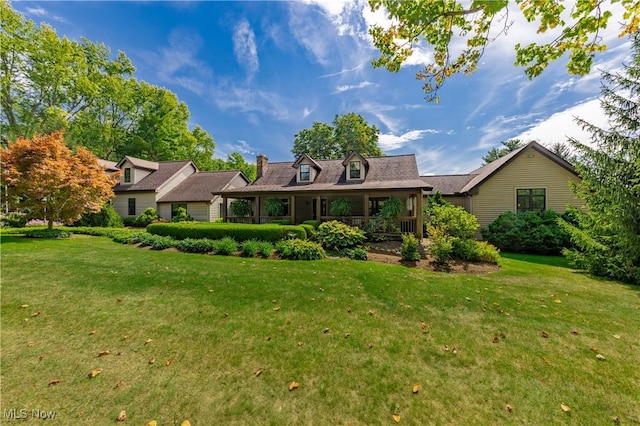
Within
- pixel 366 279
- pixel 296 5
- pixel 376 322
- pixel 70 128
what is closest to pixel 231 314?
pixel 376 322

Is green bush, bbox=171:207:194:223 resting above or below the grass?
above

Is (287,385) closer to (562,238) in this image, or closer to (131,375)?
(131,375)

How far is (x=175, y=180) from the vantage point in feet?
85.7

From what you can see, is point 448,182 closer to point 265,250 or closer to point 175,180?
point 265,250

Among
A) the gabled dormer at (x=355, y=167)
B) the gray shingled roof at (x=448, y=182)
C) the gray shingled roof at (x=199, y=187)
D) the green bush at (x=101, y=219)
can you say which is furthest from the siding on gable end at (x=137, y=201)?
the gray shingled roof at (x=448, y=182)

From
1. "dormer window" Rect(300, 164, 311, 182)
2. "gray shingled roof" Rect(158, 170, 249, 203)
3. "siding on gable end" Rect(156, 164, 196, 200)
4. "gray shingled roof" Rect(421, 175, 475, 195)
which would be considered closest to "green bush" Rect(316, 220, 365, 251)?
"dormer window" Rect(300, 164, 311, 182)

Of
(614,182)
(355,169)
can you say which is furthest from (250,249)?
(614,182)

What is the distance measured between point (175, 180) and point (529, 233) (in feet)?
98.8

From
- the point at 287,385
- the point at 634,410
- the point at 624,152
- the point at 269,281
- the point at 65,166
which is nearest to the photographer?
the point at 634,410

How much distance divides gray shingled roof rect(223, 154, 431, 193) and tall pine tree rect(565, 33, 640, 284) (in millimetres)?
6533

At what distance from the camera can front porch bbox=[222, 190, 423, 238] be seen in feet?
47.4

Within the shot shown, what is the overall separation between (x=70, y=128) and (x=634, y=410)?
43.8 m

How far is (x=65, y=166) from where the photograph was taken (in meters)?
12.7

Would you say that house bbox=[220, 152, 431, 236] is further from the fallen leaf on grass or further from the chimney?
the fallen leaf on grass
